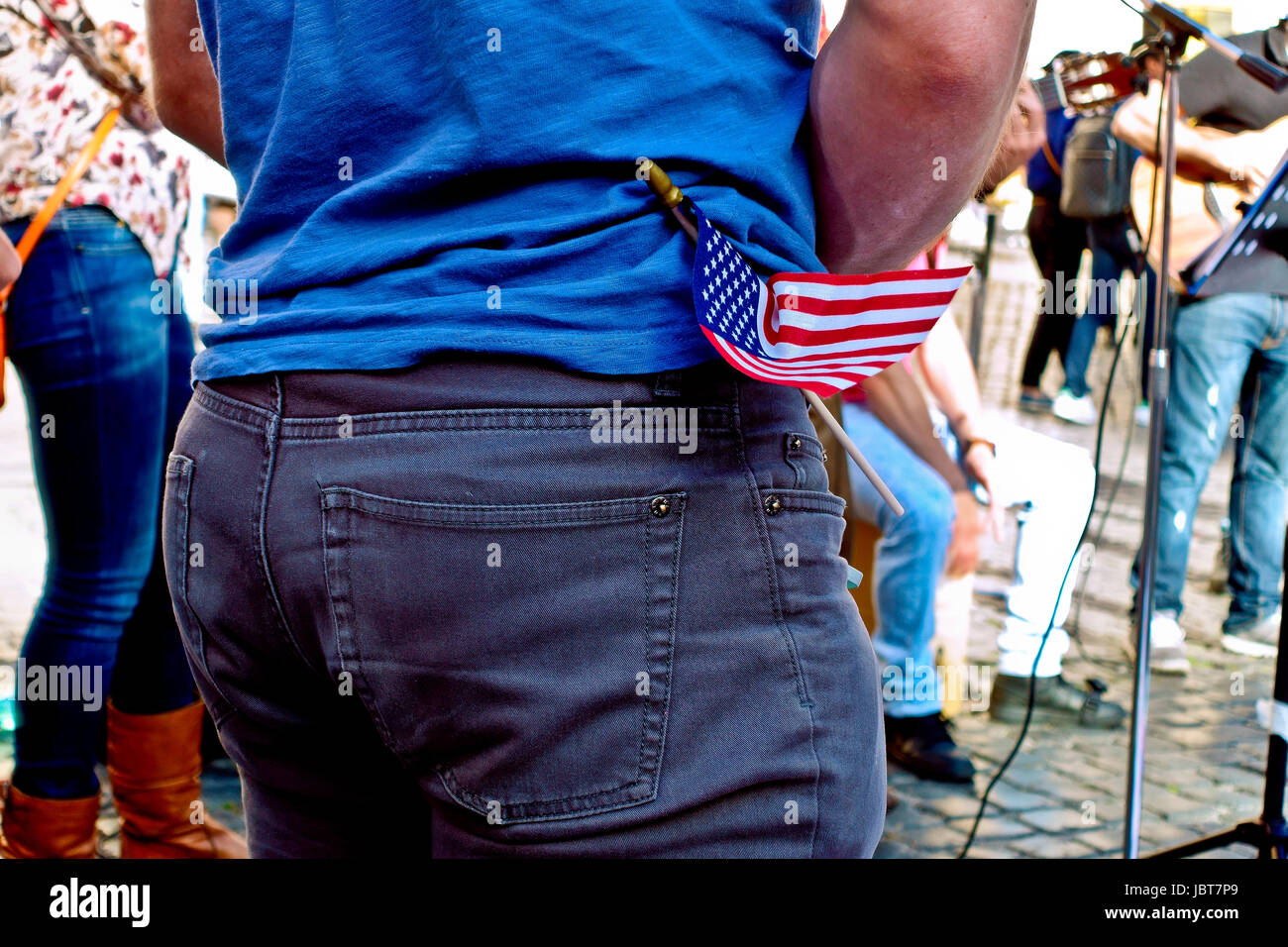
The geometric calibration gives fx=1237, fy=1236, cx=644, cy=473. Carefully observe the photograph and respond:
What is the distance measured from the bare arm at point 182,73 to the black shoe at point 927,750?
287 cm

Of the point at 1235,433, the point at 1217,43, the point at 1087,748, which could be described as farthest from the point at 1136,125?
the point at 1087,748

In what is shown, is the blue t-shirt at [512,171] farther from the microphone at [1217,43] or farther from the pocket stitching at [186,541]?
the microphone at [1217,43]

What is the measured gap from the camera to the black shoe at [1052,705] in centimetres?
418

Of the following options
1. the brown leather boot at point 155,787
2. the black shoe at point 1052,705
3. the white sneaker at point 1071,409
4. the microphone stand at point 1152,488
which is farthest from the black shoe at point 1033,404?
the brown leather boot at point 155,787

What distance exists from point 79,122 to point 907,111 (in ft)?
6.82

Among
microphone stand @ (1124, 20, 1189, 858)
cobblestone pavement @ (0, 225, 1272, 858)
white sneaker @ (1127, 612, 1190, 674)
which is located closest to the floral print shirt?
cobblestone pavement @ (0, 225, 1272, 858)

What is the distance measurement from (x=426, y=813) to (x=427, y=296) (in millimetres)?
466

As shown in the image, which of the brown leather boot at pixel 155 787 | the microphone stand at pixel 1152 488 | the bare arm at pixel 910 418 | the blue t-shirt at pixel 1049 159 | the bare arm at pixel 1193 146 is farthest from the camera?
the blue t-shirt at pixel 1049 159

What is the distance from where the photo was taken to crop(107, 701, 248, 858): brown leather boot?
2.75m

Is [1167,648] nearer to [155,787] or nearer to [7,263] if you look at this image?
[155,787]

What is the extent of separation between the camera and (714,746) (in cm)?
86

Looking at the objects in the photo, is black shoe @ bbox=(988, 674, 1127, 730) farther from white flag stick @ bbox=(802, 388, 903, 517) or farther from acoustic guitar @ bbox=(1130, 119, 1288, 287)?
→ white flag stick @ bbox=(802, 388, 903, 517)

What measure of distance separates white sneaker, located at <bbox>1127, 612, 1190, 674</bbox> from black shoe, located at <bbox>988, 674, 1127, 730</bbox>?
0.57 m

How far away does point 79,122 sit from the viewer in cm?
245
